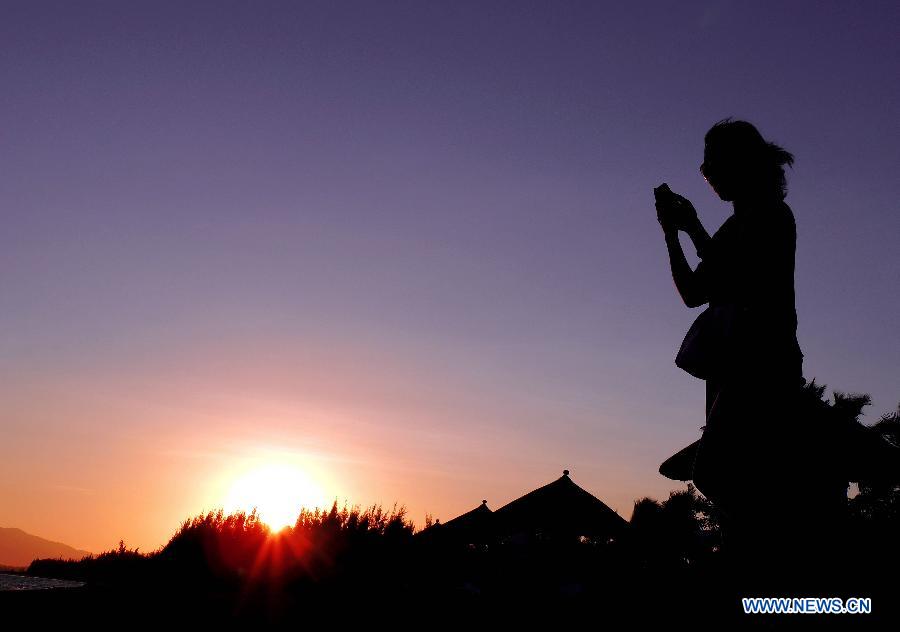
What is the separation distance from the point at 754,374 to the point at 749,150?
95 cm

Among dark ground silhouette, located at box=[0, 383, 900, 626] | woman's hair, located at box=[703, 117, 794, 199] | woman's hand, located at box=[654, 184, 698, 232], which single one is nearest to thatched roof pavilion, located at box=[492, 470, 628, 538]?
dark ground silhouette, located at box=[0, 383, 900, 626]

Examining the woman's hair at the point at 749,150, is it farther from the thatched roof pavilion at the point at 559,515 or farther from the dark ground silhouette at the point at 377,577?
the thatched roof pavilion at the point at 559,515

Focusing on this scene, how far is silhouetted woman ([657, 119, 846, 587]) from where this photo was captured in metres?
1.79

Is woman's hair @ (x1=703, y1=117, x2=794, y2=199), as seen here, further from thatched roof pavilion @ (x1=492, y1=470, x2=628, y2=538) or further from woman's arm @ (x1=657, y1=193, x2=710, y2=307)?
thatched roof pavilion @ (x1=492, y1=470, x2=628, y2=538)

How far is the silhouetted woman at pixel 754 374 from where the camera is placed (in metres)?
1.79

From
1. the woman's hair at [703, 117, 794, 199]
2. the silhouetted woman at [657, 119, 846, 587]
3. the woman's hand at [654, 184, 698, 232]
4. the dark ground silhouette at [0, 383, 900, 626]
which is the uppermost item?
the woman's hair at [703, 117, 794, 199]

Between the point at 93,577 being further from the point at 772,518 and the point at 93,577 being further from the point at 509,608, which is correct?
the point at 772,518

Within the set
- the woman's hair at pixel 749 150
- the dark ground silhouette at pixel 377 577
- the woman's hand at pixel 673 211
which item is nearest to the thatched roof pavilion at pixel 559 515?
the dark ground silhouette at pixel 377 577

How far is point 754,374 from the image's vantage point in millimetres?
1951

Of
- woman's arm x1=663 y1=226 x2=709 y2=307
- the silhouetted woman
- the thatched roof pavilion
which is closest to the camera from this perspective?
the silhouetted woman

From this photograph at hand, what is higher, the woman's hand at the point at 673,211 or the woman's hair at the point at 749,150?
the woman's hair at the point at 749,150

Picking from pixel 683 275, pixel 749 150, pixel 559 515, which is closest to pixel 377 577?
pixel 683 275

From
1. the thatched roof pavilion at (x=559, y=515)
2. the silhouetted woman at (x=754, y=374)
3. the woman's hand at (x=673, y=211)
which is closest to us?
the silhouetted woman at (x=754, y=374)

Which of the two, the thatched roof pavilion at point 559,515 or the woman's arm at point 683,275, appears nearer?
the woman's arm at point 683,275
